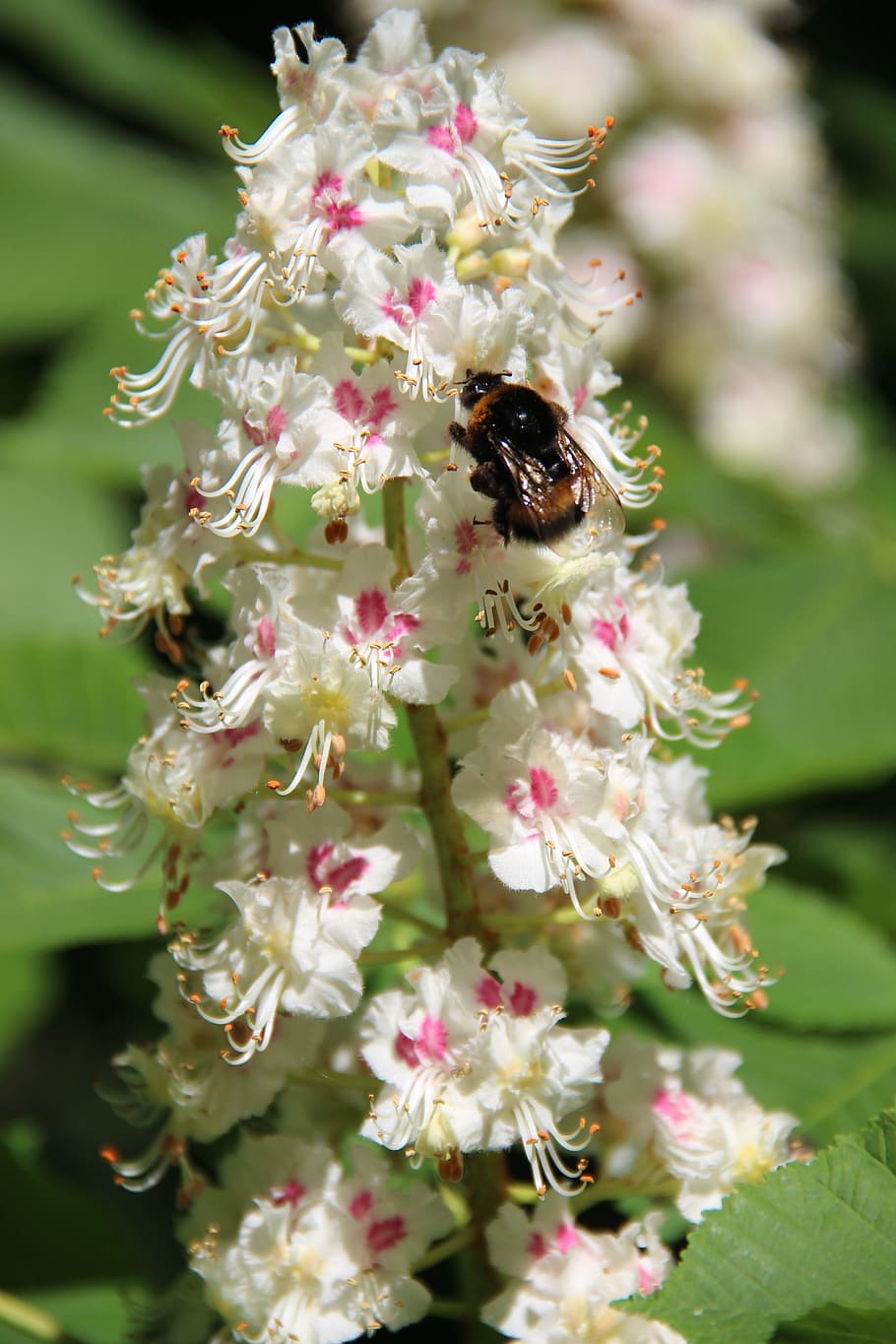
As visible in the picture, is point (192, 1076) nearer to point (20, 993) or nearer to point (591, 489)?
point (591, 489)

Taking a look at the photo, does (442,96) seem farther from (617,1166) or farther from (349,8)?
(349,8)

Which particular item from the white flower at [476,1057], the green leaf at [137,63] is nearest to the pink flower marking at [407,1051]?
the white flower at [476,1057]

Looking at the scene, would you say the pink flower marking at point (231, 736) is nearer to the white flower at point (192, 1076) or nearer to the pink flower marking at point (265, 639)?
the pink flower marking at point (265, 639)

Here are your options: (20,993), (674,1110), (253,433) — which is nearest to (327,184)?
(253,433)

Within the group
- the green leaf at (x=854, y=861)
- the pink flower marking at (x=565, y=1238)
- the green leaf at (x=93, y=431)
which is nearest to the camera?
the pink flower marking at (x=565, y=1238)

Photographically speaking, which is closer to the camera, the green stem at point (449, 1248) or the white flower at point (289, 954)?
the white flower at point (289, 954)

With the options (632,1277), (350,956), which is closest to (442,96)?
(350,956)
